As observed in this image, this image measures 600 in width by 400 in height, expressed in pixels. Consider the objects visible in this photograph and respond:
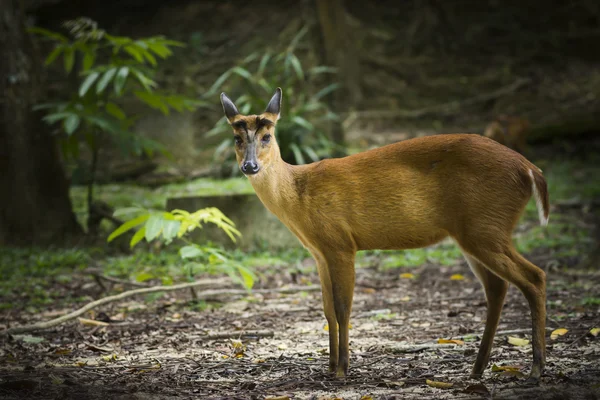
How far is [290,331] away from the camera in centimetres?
491

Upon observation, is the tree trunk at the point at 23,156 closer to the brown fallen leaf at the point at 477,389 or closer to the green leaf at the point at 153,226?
the green leaf at the point at 153,226

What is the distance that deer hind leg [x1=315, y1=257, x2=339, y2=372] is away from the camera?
397 cm

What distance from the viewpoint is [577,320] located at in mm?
4680

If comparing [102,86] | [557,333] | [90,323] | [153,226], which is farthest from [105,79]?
[557,333]

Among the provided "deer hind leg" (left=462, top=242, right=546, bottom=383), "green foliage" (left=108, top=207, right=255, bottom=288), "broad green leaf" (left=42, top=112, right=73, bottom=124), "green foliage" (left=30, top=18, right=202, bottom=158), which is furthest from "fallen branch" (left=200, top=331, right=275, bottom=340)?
"broad green leaf" (left=42, top=112, right=73, bottom=124)

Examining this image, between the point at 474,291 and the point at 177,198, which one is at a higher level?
the point at 177,198

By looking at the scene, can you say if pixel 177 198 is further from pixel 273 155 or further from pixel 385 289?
pixel 273 155

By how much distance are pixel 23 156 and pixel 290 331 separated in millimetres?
4465

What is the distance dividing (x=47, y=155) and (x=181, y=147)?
13.2 feet

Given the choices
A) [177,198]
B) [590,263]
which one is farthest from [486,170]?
[177,198]

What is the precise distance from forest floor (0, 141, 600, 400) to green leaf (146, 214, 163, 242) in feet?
1.96

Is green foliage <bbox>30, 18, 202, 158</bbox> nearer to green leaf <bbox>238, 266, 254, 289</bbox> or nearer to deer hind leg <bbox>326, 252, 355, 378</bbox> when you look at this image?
green leaf <bbox>238, 266, 254, 289</bbox>

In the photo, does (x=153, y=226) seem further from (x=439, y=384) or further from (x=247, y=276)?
(x=439, y=384)

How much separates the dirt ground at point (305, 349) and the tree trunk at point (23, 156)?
2498 millimetres
